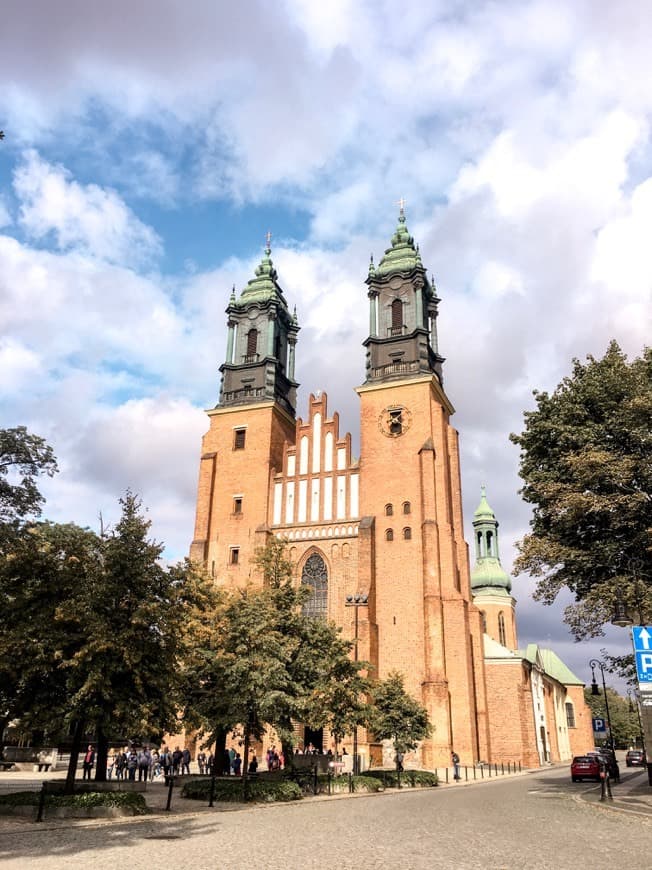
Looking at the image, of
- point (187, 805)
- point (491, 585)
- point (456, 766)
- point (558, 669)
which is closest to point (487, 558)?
point (491, 585)

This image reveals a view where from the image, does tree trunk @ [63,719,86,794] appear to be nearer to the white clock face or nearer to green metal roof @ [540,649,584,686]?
the white clock face

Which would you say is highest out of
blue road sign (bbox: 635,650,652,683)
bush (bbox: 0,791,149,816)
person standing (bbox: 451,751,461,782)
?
blue road sign (bbox: 635,650,652,683)

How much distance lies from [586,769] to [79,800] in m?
21.9

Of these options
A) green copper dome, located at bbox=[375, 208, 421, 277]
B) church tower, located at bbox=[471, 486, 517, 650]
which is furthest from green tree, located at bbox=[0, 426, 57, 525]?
church tower, located at bbox=[471, 486, 517, 650]

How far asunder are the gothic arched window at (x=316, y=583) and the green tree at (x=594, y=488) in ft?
60.8

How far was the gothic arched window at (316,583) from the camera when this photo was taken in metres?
39.9

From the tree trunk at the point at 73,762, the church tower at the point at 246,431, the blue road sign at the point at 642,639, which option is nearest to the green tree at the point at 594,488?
the blue road sign at the point at 642,639

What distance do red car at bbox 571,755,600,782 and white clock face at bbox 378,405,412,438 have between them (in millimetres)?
19377

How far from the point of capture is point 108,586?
56.2 feet

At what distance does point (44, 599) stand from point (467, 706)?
2429 cm

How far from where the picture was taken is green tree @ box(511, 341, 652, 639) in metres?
20.2

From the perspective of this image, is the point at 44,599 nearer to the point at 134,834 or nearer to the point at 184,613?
the point at 184,613

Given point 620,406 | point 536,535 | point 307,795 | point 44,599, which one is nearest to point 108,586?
point 44,599

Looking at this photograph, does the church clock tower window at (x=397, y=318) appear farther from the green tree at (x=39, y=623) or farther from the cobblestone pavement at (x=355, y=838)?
the cobblestone pavement at (x=355, y=838)
